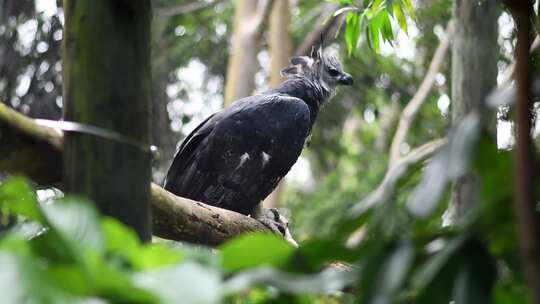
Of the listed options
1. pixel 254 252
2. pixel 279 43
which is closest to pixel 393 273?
pixel 254 252

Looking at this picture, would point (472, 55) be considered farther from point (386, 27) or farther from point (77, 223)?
point (77, 223)

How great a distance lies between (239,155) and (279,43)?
483 cm

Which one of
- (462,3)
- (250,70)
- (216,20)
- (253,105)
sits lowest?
(253,105)

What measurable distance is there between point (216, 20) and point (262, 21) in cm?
265

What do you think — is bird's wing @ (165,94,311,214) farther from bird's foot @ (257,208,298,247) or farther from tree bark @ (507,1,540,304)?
tree bark @ (507,1,540,304)

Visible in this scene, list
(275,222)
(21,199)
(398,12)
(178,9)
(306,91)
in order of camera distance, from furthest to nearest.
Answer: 1. (178,9)
2. (306,91)
3. (275,222)
4. (398,12)
5. (21,199)

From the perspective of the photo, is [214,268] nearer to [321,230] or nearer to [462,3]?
[462,3]

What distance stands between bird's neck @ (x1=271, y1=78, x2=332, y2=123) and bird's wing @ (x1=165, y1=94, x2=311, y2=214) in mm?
466

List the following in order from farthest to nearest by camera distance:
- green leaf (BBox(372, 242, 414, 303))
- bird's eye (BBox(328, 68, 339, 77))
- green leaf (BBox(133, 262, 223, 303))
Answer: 1. bird's eye (BBox(328, 68, 339, 77))
2. green leaf (BBox(372, 242, 414, 303))
3. green leaf (BBox(133, 262, 223, 303))

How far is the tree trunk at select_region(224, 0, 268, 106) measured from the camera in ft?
27.3

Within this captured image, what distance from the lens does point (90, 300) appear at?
2.82 feet

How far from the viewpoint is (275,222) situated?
13.1 ft

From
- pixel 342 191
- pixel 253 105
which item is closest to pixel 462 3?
pixel 253 105

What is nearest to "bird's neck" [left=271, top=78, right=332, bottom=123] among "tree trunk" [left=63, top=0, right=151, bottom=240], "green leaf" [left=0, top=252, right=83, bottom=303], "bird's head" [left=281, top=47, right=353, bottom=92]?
"bird's head" [left=281, top=47, right=353, bottom=92]
